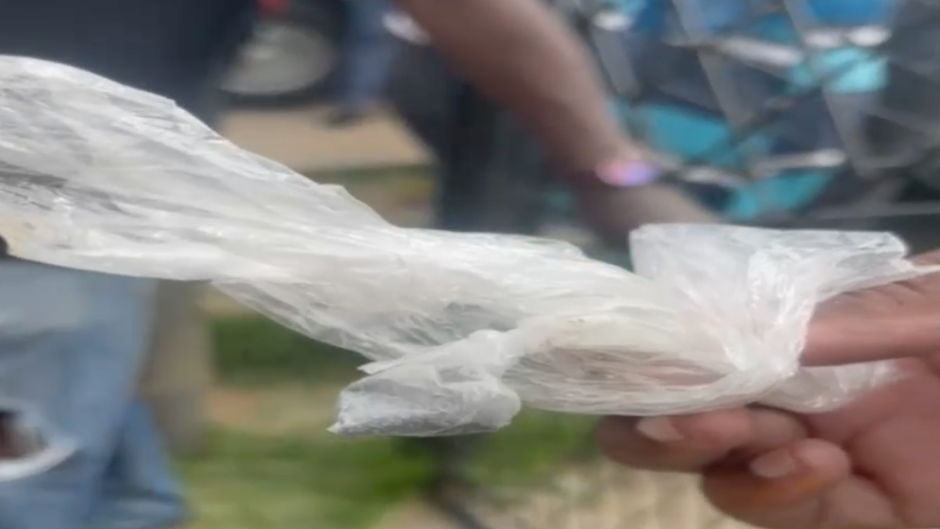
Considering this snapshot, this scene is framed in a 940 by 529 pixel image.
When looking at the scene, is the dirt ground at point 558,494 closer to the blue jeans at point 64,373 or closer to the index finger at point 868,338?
the blue jeans at point 64,373

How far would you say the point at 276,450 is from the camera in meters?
1.24

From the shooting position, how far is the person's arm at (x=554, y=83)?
27.7 inches

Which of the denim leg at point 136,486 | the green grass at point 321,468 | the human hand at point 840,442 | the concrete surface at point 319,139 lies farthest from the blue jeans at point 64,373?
the concrete surface at point 319,139

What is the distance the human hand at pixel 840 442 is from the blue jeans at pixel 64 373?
0.40 meters

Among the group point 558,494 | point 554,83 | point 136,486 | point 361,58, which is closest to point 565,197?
point 554,83

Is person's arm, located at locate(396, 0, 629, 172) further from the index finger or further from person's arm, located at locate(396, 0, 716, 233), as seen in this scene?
the index finger

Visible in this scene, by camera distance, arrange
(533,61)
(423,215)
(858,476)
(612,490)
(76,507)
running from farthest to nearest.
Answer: (423,215) < (612,490) < (76,507) < (533,61) < (858,476)

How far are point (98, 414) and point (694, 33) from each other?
1.64 ft

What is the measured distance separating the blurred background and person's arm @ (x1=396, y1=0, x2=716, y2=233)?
0.07 m

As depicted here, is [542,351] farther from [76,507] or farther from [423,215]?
[423,215]

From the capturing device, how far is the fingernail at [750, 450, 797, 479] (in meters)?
0.49

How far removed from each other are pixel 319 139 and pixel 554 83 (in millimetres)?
1480

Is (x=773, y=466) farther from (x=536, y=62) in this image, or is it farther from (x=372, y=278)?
(x=536, y=62)

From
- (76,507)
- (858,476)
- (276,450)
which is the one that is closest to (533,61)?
(858,476)
